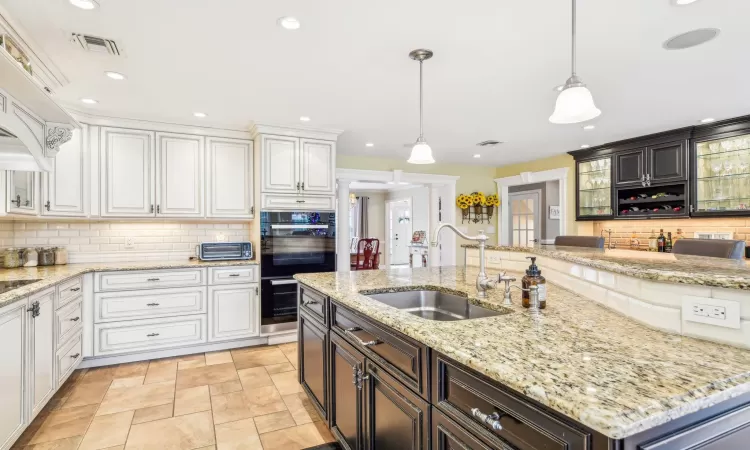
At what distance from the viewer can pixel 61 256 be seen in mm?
3719

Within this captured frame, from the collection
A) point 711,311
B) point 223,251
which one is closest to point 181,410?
point 223,251

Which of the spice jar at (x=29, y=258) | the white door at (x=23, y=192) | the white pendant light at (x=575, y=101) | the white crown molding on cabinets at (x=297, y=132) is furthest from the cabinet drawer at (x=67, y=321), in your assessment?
the white pendant light at (x=575, y=101)

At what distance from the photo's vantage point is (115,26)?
84.0 inches

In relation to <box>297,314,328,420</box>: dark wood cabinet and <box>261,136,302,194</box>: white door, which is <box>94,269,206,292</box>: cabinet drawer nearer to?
<box>261,136,302,194</box>: white door

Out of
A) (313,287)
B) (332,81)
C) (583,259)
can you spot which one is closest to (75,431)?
(313,287)

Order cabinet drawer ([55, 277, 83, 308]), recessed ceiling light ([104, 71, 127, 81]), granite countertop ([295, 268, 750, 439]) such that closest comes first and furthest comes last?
granite countertop ([295, 268, 750, 439]) < recessed ceiling light ([104, 71, 127, 81]) < cabinet drawer ([55, 277, 83, 308])

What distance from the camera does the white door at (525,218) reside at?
22.4 ft

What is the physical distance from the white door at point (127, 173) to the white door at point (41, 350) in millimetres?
1255

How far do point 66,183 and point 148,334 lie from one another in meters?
1.54

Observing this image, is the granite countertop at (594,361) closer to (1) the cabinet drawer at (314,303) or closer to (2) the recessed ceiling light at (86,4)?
(1) the cabinet drawer at (314,303)

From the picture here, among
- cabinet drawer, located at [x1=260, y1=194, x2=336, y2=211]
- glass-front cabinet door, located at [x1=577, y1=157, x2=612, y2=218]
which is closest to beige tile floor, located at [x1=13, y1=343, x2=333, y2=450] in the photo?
cabinet drawer, located at [x1=260, y1=194, x2=336, y2=211]

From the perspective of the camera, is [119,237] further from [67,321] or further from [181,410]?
[181,410]

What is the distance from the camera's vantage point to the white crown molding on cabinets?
13.2 feet

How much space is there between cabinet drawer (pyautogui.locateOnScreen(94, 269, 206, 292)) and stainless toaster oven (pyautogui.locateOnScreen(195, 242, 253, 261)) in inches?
9.8
